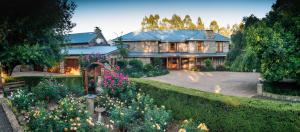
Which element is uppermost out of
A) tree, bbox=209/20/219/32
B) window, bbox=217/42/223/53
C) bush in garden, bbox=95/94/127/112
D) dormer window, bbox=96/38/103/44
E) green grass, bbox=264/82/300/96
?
tree, bbox=209/20/219/32

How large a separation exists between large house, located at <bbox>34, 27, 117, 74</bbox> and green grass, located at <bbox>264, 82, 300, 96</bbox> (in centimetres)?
1785

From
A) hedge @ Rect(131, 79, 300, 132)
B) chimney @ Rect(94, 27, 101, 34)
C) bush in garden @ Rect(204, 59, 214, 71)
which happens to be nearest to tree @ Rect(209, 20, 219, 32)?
bush in garden @ Rect(204, 59, 214, 71)

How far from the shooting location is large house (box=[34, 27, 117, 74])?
113 ft

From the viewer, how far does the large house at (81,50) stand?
113 feet

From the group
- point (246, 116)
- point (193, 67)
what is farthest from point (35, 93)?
point (193, 67)

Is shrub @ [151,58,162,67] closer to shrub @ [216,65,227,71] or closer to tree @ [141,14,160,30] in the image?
shrub @ [216,65,227,71]

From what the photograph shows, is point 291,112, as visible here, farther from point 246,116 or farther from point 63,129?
point 63,129

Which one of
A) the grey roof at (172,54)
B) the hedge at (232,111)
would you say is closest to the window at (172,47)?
the grey roof at (172,54)

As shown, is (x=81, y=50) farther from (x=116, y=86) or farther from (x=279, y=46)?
(x=279, y=46)

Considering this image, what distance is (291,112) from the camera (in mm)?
7848

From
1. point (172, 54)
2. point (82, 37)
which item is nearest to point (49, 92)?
point (82, 37)

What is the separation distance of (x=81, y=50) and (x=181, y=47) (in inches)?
662

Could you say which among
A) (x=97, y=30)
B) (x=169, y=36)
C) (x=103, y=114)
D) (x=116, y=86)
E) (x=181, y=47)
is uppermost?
(x=97, y=30)

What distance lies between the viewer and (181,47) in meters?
43.4
